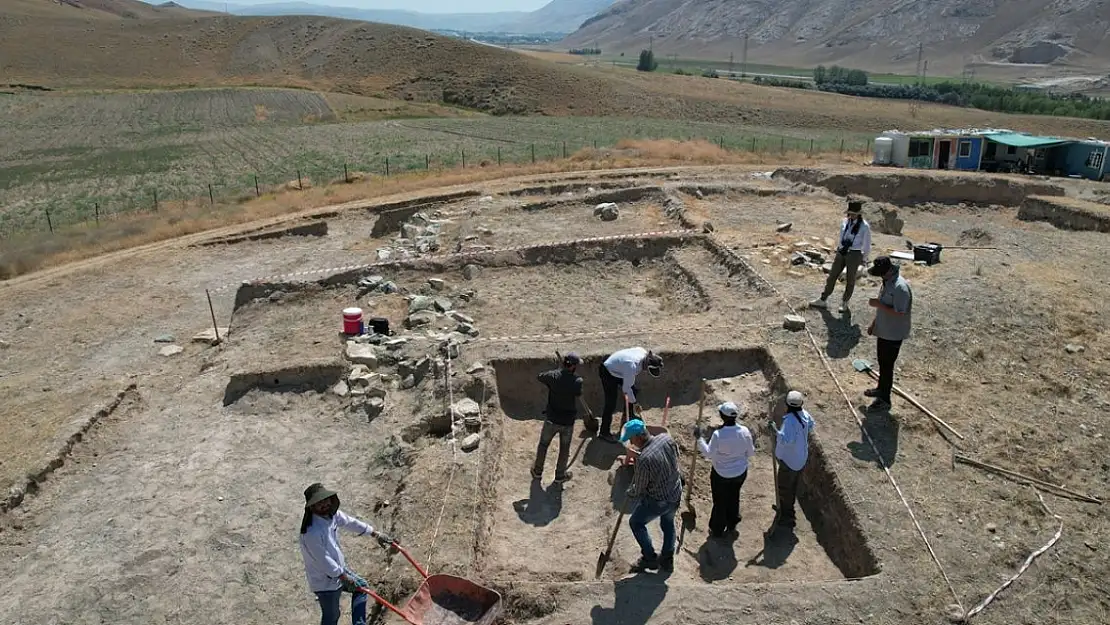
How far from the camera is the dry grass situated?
21.4 m

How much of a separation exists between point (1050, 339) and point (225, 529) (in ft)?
41.5

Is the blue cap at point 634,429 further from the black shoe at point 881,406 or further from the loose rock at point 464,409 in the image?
the black shoe at point 881,406

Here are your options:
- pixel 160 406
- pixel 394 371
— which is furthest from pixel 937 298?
pixel 160 406

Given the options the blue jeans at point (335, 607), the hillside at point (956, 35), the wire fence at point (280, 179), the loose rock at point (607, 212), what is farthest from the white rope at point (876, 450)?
the hillside at point (956, 35)

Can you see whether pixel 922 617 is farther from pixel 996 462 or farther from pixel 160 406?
pixel 160 406

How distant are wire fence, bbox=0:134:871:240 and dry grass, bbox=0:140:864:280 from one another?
2.58 feet

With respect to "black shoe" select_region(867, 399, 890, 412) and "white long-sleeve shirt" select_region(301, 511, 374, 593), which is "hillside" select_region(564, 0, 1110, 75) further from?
"white long-sleeve shirt" select_region(301, 511, 374, 593)

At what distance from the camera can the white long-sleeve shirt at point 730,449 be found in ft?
25.3

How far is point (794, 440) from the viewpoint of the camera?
320 inches

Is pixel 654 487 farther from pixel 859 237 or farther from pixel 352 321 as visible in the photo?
pixel 352 321

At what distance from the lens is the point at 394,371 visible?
12.3 metres

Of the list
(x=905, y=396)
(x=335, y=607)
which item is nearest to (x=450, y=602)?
(x=335, y=607)

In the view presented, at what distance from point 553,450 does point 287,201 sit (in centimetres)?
1819

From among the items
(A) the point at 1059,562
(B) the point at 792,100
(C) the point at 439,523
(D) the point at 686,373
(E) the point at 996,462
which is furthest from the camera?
(B) the point at 792,100
